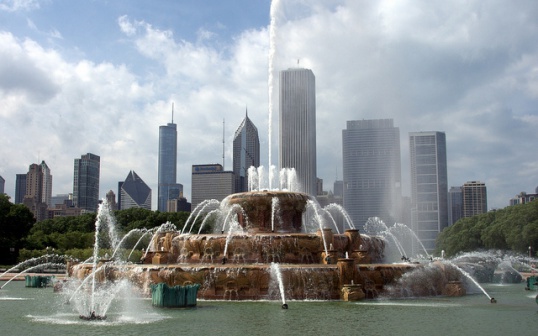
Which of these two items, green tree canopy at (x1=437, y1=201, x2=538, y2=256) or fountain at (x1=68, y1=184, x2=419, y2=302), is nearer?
fountain at (x1=68, y1=184, x2=419, y2=302)

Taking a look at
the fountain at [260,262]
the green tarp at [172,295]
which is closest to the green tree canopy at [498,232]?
the fountain at [260,262]

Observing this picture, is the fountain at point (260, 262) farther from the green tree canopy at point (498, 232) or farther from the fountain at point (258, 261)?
the green tree canopy at point (498, 232)

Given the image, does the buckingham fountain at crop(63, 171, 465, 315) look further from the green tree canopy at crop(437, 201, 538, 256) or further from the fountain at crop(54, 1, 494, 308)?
the green tree canopy at crop(437, 201, 538, 256)

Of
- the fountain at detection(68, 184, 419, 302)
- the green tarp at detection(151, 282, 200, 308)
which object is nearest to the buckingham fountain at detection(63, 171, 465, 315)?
the fountain at detection(68, 184, 419, 302)

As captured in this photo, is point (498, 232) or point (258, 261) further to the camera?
point (498, 232)

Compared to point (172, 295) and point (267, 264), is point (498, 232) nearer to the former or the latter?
point (267, 264)

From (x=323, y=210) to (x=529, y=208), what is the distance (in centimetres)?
4302

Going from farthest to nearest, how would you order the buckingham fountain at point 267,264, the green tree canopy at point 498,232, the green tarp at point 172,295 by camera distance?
the green tree canopy at point 498,232 → the buckingham fountain at point 267,264 → the green tarp at point 172,295

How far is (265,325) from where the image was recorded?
19.6 meters

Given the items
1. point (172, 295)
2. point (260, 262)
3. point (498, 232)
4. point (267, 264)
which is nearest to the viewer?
point (172, 295)

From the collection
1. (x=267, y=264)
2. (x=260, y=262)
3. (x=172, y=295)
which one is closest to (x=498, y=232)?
(x=260, y=262)

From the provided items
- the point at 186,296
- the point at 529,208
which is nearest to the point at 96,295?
the point at 186,296

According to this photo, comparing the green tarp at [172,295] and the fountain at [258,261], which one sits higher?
the fountain at [258,261]

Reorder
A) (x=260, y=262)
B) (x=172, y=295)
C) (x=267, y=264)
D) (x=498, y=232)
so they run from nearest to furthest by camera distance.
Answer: (x=172, y=295) → (x=267, y=264) → (x=260, y=262) → (x=498, y=232)
